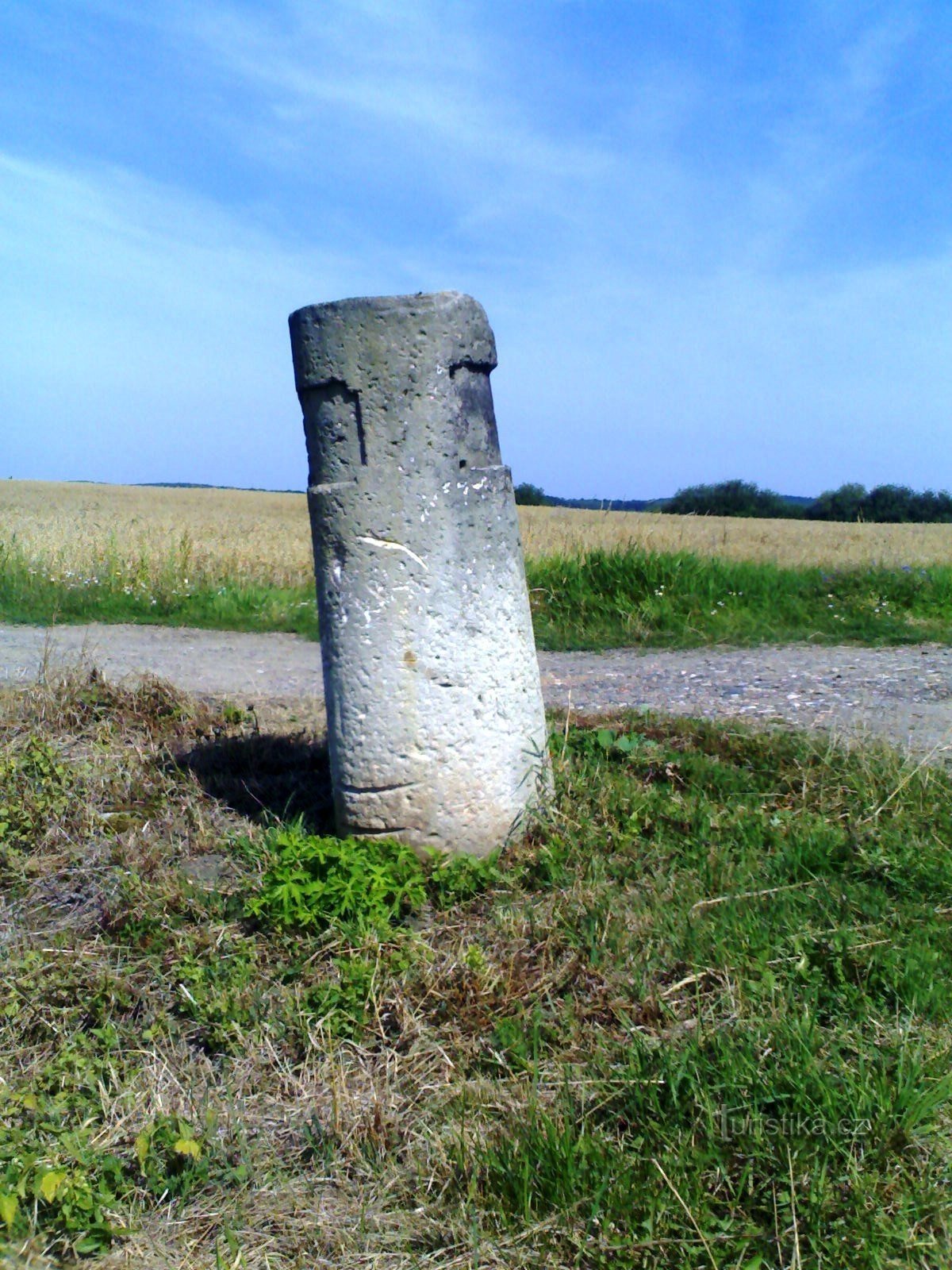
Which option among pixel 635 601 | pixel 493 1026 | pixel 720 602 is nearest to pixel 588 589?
pixel 635 601

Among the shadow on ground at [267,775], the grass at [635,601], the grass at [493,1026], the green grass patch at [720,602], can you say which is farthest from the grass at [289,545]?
the grass at [493,1026]

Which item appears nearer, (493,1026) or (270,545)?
(493,1026)

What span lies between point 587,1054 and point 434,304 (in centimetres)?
251

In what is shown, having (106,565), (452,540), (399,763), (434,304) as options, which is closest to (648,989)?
(399,763)

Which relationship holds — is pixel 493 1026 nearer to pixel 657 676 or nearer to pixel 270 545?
pixel 657 676

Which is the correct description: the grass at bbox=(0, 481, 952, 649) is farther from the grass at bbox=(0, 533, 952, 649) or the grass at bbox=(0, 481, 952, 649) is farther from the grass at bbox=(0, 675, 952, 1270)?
the grass at bbox=(0, 675, 952, 1270)

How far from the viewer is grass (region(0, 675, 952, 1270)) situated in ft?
7.94

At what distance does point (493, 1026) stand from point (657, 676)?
14.3 feet

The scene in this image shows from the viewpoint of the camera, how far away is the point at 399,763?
12.7ft

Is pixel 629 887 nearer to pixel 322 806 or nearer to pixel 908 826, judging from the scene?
pixel 908 826

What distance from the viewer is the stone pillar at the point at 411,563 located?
3.79m

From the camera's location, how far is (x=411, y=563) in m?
3.81

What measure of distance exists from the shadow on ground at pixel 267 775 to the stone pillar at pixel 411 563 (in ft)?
1.92

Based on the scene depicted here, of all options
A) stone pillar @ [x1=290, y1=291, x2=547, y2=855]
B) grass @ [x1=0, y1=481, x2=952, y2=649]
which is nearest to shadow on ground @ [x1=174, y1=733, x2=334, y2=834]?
stone pillar @ [x1=290, y1=291, x2=547, y2=855]
